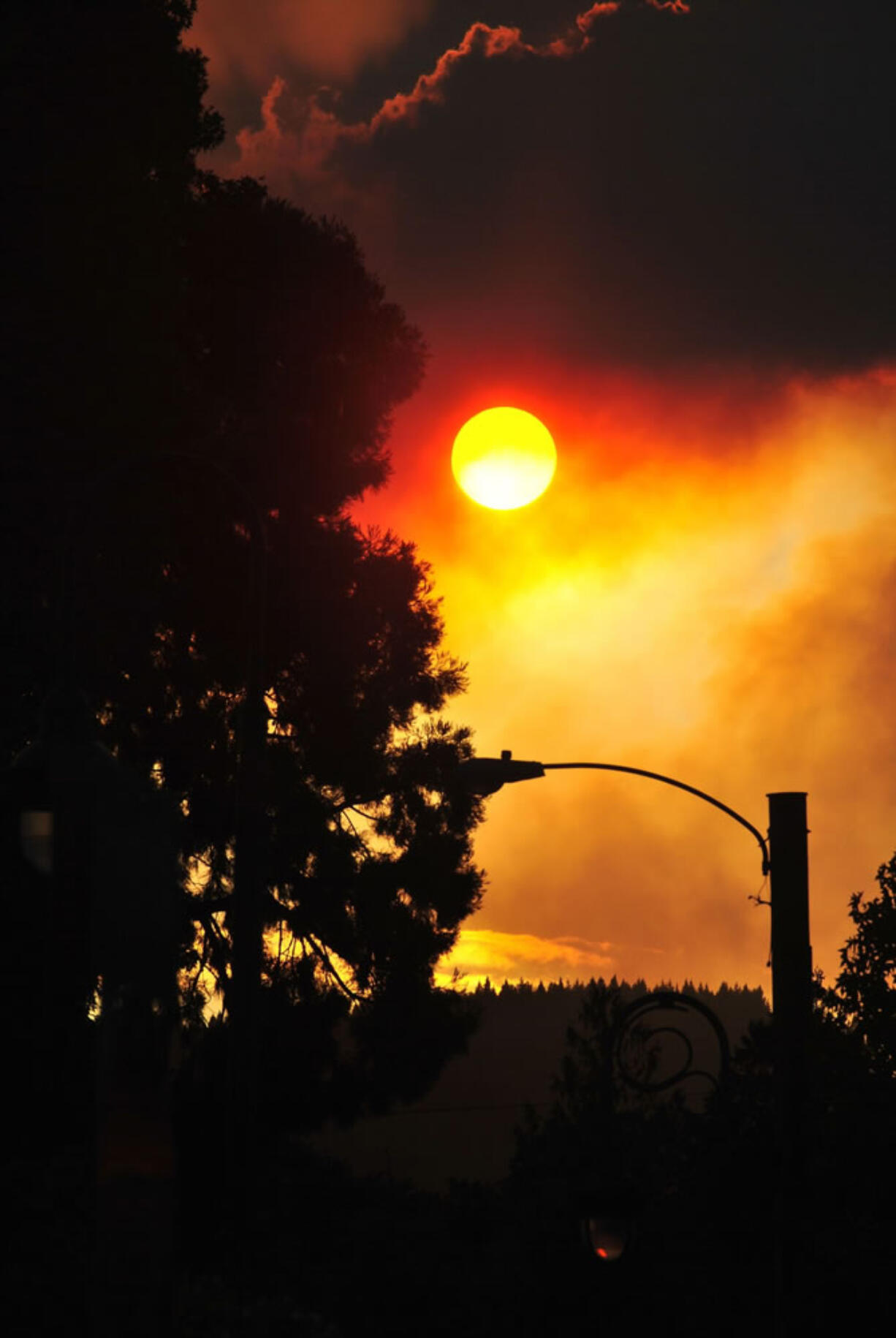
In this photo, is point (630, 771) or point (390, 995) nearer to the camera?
point (630, 771)

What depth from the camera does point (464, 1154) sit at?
513 ft

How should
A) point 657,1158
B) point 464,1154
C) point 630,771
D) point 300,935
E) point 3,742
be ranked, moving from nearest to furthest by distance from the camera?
point 630,771
point 3,742
point 657,1158
point 300,935
point 464,1154

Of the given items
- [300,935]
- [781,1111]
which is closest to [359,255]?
[300,935]

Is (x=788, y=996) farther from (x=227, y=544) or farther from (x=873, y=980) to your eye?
(x=873, y=980)

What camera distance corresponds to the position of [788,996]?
15656 millimetres

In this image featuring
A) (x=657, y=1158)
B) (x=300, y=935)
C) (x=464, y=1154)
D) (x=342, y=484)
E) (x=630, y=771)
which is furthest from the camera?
(x=464, y=1154)

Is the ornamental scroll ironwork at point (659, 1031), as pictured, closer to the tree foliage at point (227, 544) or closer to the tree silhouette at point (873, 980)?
the tree foliage at point (227, 544)

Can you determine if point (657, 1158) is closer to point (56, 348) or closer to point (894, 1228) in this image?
point (894, 1228)

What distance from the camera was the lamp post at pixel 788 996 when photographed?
14.8 meters

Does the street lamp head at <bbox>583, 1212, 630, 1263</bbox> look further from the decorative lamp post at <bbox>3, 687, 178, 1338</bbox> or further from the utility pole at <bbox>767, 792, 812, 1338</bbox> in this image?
the decorative lamp post at <bbox>3, 687, 178, 1338</bbox>

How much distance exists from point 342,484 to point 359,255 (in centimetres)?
515

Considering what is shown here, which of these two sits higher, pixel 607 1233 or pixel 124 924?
pixel 124 924

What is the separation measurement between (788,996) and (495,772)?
438 cm

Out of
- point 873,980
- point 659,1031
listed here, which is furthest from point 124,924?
point 873,980
